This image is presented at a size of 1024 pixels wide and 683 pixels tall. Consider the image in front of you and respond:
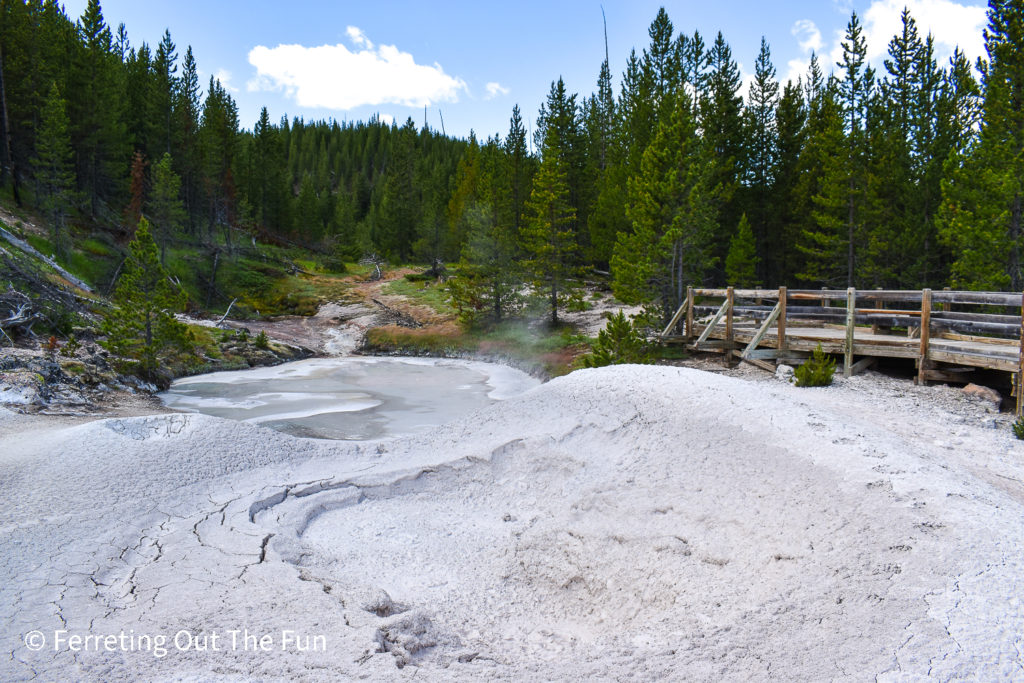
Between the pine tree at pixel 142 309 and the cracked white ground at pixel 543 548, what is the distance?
8.28 metres

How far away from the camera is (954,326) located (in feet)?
37.2

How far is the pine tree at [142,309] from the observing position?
1555 centimetres

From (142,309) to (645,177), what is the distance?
17779mm

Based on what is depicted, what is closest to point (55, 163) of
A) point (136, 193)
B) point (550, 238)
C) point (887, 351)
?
point (136, 193)

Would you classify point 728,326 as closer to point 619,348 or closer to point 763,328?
point 763,328

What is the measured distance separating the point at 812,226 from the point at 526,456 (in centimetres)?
3160

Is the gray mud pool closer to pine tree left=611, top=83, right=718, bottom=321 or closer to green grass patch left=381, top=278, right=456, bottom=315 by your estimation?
pine tree left=611, top=83, right=718, bottom=321

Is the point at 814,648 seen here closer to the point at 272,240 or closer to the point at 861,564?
the point at 861,564

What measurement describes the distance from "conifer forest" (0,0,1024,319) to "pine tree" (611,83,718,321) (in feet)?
0.30

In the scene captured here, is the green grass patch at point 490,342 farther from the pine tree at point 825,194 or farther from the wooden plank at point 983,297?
the pine tree at point 825,194

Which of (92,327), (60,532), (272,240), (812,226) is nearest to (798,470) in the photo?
(60,532)

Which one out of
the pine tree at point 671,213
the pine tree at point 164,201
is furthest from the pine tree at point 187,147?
the pine tree at point 671,213

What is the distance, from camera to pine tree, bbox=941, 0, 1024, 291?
20.2 metres

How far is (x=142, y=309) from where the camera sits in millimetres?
16703
